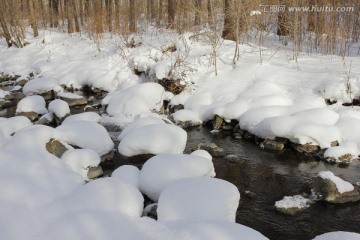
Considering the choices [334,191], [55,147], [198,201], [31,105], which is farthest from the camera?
[31,105]

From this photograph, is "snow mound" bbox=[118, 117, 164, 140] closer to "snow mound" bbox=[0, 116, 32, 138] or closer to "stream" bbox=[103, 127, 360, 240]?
"stream" bbox=[103, 127, 360, 240]

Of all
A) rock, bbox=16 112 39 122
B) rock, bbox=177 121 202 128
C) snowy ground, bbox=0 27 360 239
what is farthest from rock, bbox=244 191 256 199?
rock, bbox=16 112 39 122

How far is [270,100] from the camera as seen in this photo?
8453 mm

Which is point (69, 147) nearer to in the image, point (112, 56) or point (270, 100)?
point (270, 100)

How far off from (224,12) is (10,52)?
10.9 meters

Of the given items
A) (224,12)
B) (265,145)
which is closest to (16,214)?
(265,145)

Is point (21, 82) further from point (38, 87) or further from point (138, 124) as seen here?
point (138, 124)

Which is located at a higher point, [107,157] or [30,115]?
[30,115]

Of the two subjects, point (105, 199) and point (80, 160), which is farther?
point (80, 160)

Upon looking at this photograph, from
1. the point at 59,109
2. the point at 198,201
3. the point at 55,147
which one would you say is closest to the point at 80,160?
the point at 55,147

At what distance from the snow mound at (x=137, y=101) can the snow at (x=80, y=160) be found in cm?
332

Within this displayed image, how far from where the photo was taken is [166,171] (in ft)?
16.7

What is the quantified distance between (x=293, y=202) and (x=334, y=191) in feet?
2.08

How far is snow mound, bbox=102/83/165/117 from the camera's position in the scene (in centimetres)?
927
